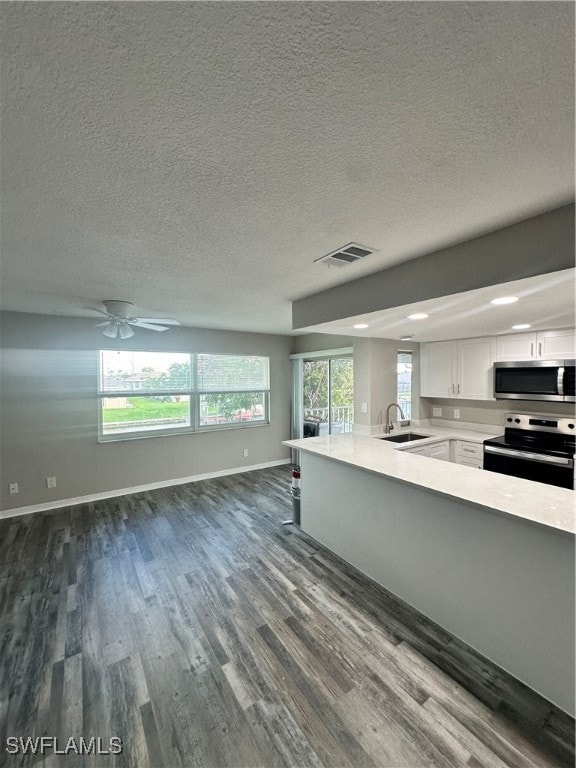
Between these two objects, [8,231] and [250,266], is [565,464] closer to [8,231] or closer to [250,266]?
[250,266]

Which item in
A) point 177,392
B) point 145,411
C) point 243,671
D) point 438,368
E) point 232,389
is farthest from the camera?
point 232,389

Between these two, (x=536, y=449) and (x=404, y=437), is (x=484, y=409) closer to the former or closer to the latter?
(x=536, y=449)

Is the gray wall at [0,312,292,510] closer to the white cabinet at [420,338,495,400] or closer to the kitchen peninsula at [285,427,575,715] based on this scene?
the kitchen peninsula at [285,427,575,715]

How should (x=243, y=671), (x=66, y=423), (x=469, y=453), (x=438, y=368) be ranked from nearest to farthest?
1. (x=243, y=671)
2. (x=469, y=453)
3. (x=66, y=423)
4. (x=438, y=368)

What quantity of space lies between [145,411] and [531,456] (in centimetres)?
473

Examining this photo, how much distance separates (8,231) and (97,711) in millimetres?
Answer: 2415

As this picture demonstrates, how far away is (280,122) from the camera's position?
0.92 m

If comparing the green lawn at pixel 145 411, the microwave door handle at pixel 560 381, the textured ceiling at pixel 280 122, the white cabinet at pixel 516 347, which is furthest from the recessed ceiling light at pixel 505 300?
the green lawn at pixel 145 411

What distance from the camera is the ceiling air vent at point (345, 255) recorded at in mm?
1847

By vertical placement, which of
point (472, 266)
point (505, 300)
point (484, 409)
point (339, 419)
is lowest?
point (339, 419)

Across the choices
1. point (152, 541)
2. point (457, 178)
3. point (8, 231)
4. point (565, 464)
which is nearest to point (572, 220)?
point (457, 178)

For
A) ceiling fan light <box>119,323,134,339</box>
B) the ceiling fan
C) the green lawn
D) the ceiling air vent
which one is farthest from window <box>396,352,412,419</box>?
ceiling fan light <box>119,323,134,339</box>

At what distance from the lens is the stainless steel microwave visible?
302 centimetres

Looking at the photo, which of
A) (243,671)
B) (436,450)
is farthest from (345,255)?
(436,450)
